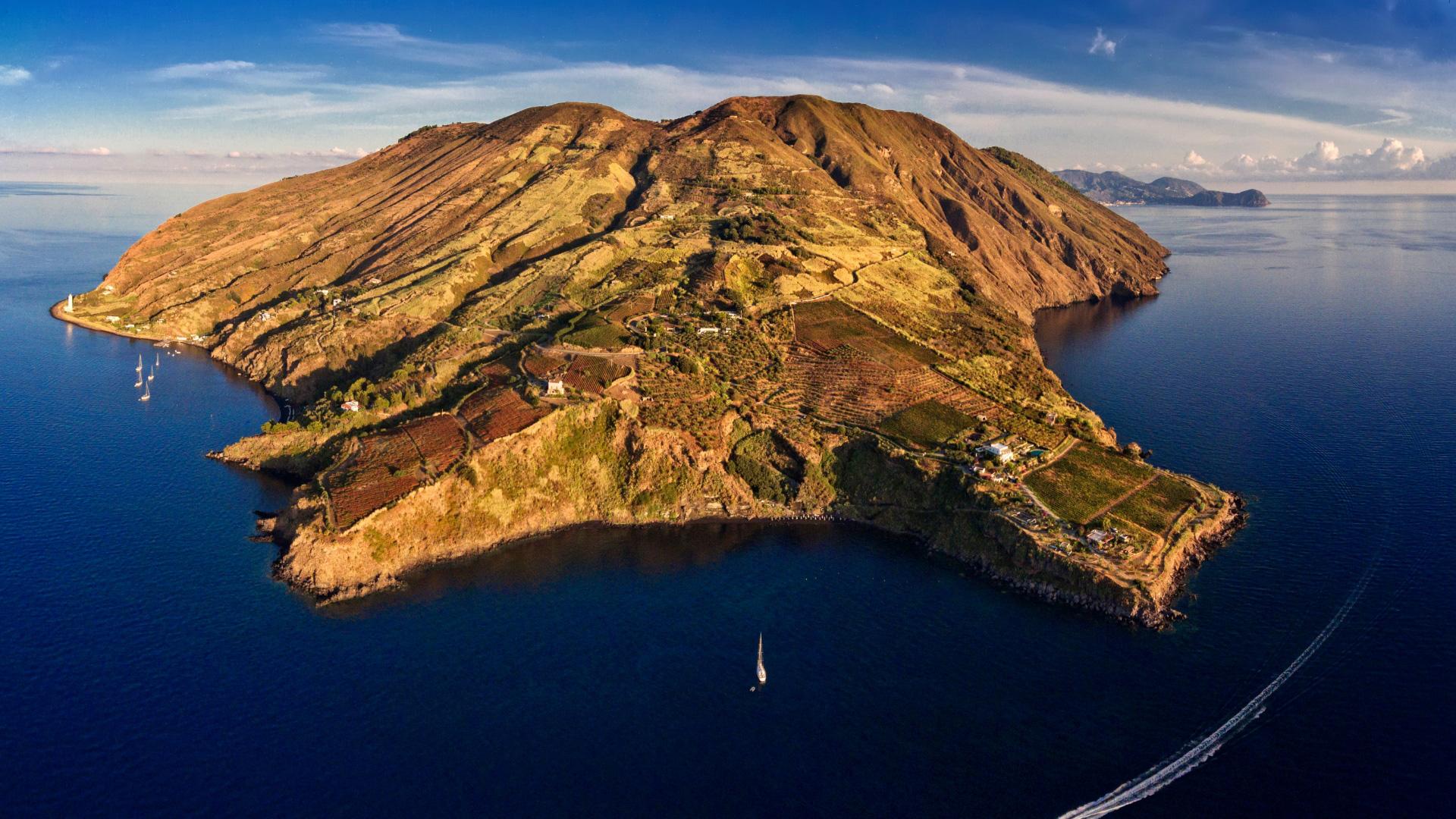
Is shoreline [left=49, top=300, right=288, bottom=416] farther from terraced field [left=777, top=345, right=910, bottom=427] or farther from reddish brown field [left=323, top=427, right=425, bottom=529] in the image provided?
terraced field [left=777, top=345, right=910, bottom=427]

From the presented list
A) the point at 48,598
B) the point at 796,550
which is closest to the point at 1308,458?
the point at 796,550

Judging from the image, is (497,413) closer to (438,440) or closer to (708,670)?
(438,440)

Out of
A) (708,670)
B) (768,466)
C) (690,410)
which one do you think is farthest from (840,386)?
(708,670)

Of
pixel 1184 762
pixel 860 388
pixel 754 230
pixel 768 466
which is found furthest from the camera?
pixel 754 230

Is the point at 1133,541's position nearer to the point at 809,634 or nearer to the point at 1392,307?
the point at 809,634

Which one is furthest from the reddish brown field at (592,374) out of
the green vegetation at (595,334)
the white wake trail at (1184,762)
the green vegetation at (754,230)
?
the white wake trail at (1184,762)

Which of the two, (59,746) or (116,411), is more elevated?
(116,411)
